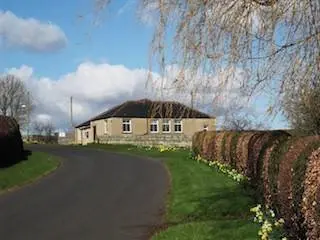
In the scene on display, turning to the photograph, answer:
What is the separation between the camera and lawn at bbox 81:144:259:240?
35.6 feet

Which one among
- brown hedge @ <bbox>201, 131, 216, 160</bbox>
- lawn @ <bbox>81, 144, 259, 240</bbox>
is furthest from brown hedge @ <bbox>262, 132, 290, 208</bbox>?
brown hedge @ <bbox>201, 131, 216, 160</bbox>

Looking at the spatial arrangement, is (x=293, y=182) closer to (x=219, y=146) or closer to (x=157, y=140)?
(x=219, y=146)

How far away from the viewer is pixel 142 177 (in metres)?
24.4

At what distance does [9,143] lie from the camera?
106ft

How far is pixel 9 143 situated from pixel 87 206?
17128 millimetres

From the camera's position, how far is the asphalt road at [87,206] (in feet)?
39.8

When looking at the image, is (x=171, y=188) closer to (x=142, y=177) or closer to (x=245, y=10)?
Result: (x=142, y=177)

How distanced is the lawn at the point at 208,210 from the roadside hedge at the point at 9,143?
12.3 meters

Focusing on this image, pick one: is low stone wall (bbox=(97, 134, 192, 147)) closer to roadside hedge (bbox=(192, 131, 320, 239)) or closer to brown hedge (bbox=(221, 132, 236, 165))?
brown hedge (bbox=(221, 132, 236, 165))

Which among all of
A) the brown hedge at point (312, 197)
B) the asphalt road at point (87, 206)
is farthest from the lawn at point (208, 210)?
the brown hedge at point (312, 197)

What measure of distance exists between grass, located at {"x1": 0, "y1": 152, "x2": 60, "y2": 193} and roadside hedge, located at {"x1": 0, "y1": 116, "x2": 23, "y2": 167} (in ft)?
2.04

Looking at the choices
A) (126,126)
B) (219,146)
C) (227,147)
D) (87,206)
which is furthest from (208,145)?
(126,126)

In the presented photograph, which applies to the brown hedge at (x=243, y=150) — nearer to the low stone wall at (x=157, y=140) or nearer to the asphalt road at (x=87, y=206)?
the asphalt road at (x=87, y=206)

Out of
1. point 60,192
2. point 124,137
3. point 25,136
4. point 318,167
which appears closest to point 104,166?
point 60,192
